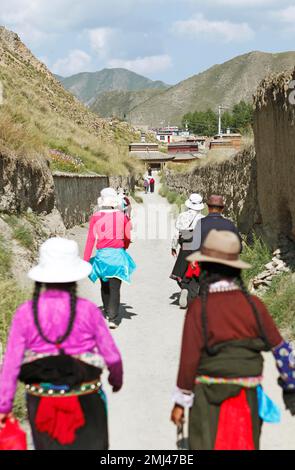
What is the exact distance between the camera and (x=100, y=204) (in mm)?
8531

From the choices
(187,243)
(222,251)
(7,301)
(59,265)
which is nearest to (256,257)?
(187,243)

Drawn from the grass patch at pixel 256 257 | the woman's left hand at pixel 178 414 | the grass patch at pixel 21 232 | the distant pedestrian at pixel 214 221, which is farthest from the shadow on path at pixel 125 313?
the woman's left hand at pixel 178 414

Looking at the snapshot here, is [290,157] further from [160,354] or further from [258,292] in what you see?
Answer: [160,354]

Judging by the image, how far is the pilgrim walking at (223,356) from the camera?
136 inches

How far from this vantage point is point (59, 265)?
355cm

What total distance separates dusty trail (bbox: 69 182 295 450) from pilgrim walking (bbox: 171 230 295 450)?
1.49 metres

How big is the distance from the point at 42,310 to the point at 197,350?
34.4 inches

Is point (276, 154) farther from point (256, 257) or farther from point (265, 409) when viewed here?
point (265, 409)

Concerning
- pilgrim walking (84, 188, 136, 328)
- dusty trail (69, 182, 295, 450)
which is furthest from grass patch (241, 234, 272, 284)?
pilgrim walking (84, 188, 136, 328)

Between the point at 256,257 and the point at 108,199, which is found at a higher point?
the point at 108,199

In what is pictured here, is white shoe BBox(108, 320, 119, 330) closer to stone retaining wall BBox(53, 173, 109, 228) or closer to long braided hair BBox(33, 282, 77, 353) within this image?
long braided hair BBox(33, 282, 77, 353)

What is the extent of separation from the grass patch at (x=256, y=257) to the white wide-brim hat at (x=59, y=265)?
654cm

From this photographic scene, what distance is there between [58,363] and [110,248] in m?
5.07

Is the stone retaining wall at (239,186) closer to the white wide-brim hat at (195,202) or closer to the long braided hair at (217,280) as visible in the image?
the white wide-brim hat at (195,202)
